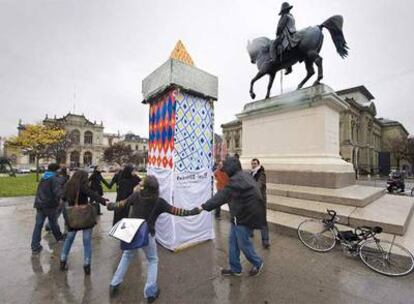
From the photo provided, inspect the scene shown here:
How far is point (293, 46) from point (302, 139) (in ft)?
11.4

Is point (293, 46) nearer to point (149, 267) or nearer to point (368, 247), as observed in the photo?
point (368, 247)

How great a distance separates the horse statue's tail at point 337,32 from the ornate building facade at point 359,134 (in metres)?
37.9

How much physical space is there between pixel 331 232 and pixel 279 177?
3.52m

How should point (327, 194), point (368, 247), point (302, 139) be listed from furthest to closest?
point (302, 139), point (327, 194), point (368, 247)

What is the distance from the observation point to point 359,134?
49.8 meters

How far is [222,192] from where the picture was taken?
10.6 feet

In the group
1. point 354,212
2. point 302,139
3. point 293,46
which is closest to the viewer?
point 354,212

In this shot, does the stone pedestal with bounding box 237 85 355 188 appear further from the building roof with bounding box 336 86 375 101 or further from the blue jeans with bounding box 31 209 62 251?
the building roof with bounding box 336 86 375 101

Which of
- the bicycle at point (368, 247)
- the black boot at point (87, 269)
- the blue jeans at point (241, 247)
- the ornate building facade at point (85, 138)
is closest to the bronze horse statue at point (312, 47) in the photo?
the bicycle at point (368, 247)

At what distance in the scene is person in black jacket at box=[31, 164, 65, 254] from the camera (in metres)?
4.38

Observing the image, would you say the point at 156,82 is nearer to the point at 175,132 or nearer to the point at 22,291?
the point at 175,132

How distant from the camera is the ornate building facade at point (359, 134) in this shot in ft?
144

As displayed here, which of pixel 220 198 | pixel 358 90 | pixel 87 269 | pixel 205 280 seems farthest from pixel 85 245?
pixel 358 90

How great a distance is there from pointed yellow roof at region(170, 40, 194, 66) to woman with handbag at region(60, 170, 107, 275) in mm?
3024
